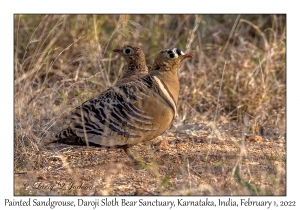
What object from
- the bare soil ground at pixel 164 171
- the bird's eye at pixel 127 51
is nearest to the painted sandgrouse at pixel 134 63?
the bird's eye at pixel 127 51

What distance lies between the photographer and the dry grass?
368cm

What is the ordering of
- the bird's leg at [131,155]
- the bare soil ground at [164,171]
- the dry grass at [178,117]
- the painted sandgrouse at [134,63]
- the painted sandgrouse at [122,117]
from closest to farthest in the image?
the bare soil ground at [164,171], the dry grass at [178,117], the painted sandgrouse at [122,117], the bird's leg at [131,155], the painted sandgrouse at [134,63]

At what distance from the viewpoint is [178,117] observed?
17.0ft

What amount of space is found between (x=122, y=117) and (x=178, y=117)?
1433 millimetres

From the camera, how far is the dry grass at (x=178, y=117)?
12.1 feet

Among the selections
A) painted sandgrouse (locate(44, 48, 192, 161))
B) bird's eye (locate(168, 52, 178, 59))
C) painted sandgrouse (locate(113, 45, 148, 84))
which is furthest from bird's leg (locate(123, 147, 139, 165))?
bird's eye (locate(168, 52, 178, 59))

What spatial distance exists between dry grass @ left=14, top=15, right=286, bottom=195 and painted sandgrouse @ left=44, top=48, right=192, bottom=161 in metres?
0.21

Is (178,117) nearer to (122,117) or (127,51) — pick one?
(127,51)

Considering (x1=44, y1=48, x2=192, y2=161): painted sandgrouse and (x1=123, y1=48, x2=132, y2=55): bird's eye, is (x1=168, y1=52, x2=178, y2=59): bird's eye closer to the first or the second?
(x1=44, y1=48, x2=192, y2=161): painted sandgrouse

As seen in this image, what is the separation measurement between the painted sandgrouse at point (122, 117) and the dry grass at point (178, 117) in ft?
0.70

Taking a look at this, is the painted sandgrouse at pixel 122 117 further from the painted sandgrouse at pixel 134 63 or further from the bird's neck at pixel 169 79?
the painted sandgrouse at pixel 134 63

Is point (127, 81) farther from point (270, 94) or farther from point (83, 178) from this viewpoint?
point (270, 94)

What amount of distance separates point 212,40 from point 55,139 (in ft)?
12.0

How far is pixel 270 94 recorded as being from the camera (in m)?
5.49
